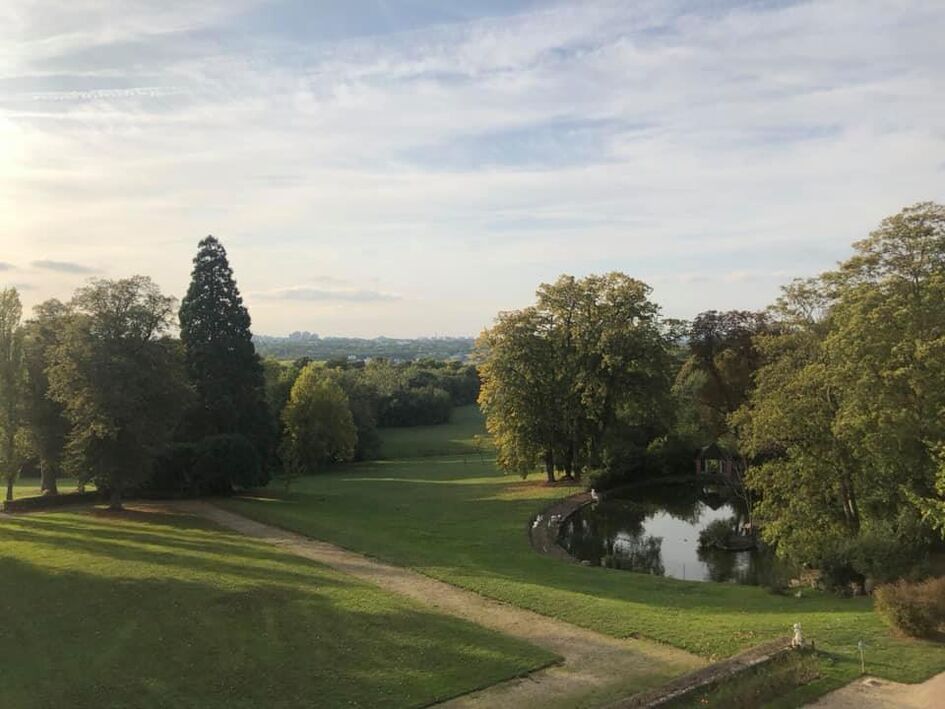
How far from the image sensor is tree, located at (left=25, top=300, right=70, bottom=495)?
3334 centimetres

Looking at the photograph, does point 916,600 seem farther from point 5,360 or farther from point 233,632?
point 5,360

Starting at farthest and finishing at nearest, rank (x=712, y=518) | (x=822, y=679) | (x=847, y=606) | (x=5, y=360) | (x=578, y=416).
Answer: (x=578, y=416)
(x=712, y=518)
(x=5, y=360)
(x=847, y=606)
(x=822, y=679)

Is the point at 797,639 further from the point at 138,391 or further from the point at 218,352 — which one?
the point at 218,352

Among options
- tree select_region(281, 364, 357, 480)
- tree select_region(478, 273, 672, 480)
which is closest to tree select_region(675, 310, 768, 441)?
tree select_region(478, 273, 672, 480)

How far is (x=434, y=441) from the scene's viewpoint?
7638 centimetres

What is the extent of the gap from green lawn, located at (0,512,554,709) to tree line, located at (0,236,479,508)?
8.06 meters

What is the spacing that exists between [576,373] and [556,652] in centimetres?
→ 3021

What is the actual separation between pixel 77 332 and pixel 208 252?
410 inches

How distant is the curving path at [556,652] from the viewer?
41.8 feet

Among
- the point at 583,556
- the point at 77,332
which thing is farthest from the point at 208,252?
the point at 583,556

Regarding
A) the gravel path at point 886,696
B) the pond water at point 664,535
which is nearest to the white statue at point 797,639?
the gravel path at point 886,696

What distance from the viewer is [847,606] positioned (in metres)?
18.1

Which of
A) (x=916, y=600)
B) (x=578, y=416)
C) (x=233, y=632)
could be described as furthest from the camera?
(x=578, y=416)

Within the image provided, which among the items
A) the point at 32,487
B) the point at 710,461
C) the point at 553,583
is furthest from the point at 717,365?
the point at 32,487
